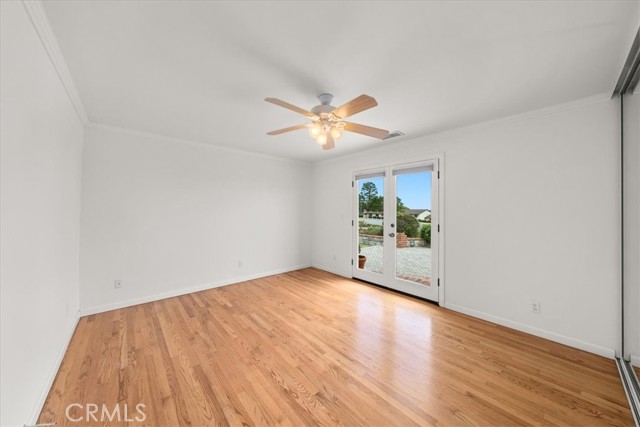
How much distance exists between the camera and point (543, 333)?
2.54 m

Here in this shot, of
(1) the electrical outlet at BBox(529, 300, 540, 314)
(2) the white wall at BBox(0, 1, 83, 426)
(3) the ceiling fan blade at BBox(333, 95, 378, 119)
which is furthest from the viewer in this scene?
(1) the electrical outlet at BBox(529, 300, 540, 314)

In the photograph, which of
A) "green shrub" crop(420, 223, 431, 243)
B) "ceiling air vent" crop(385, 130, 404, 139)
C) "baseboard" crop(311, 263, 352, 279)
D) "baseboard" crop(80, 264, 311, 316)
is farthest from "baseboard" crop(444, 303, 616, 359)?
"baseboard" crop(80, 264, 311, 316)

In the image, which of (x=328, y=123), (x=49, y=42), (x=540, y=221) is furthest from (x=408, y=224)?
(x=49, y=42)

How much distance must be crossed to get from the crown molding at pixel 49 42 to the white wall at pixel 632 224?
404 cm

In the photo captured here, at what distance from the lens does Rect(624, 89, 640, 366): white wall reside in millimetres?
1906

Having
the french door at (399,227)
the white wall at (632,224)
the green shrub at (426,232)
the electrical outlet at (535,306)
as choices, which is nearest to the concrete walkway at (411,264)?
the french door at (399,227)

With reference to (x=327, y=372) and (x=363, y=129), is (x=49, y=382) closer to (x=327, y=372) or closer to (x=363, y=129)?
(x=327, y=372)

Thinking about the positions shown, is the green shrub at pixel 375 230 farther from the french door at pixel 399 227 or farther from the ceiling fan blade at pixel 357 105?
the ceiling fan blade at pixel 357 105

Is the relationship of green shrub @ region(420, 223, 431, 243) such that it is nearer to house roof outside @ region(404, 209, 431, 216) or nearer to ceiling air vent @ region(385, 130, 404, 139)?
house roof outside @ region(404, 209, 431, 216)

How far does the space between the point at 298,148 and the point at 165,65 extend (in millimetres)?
2531

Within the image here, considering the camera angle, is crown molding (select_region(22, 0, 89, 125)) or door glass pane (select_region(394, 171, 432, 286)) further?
door glass pane (select_region(394, 171, 432, 286))

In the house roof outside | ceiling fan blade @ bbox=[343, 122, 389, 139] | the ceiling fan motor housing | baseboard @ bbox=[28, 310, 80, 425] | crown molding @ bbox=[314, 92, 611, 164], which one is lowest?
baseboard @ bbox=[28, 310, 80, 425]

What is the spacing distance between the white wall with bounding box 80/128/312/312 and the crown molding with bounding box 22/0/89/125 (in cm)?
115

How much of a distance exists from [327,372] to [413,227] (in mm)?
2508
